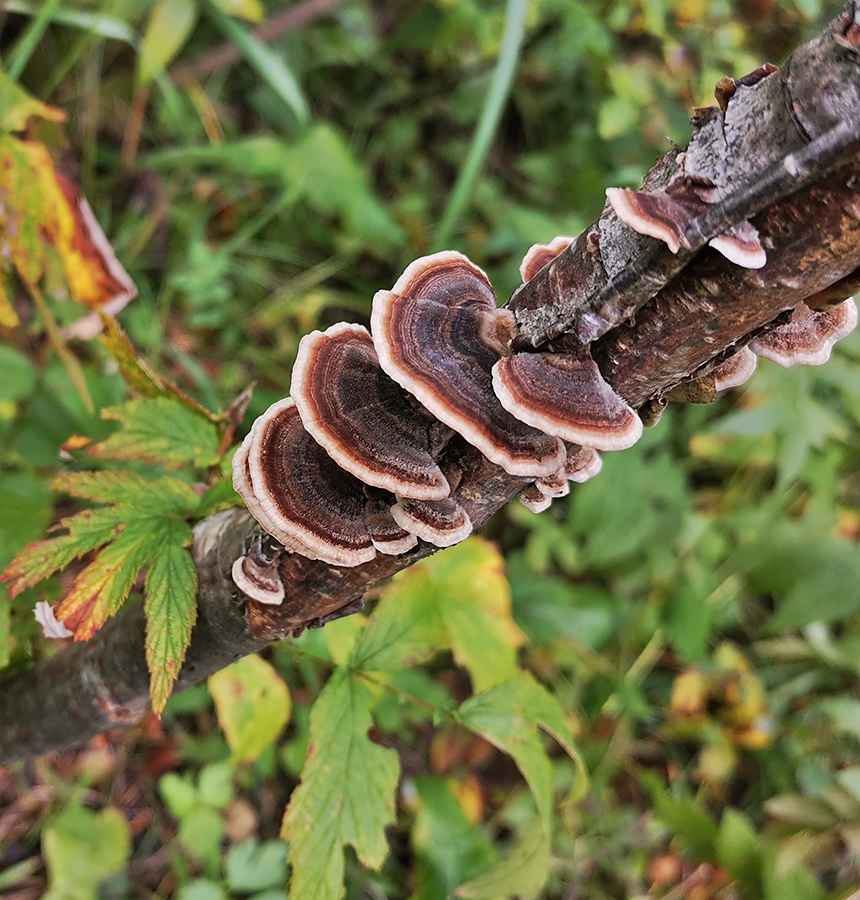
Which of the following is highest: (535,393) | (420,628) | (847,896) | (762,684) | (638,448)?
(535,393)

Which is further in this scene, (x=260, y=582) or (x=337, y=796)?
(x=337, y=796)

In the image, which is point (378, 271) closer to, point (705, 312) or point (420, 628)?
point (420, 628)

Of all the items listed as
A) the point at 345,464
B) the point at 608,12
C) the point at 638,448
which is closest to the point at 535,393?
the point at 345,464

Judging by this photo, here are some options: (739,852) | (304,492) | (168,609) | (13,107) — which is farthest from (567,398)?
(739,852)

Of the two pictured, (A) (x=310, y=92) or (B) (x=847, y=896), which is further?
(A) (x=310, y=92)

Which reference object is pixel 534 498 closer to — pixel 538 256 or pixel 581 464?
pixel 581 464
